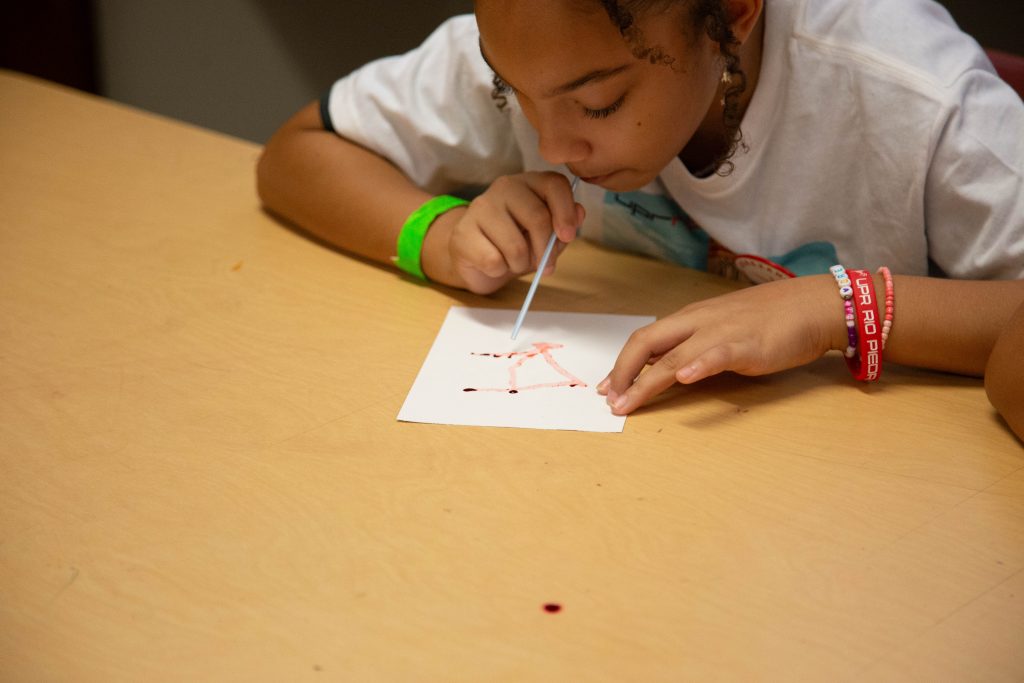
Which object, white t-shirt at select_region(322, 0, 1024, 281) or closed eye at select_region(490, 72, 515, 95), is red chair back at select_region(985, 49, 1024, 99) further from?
closed eye at select_region(490, 72, 515, 95)

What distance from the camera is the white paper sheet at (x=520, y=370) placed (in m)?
0.77

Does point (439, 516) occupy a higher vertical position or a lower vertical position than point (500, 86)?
lower

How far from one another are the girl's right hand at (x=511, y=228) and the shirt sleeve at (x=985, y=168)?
0.31 meters

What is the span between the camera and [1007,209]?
824mm

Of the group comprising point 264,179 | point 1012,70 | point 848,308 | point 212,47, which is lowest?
point 212,47

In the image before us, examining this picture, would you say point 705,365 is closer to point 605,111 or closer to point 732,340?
point 732,340

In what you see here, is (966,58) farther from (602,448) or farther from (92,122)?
(92,122)

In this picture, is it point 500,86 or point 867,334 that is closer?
point 867,334

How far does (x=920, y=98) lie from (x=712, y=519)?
43cm

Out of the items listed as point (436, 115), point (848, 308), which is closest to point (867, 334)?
point (848, 308)

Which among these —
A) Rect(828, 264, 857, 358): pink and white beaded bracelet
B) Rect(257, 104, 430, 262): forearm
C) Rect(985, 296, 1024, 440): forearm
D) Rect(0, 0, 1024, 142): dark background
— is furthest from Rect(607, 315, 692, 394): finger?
Rect(0, 0, 1024, 142): dark background

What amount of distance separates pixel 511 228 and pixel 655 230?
21 centimetres

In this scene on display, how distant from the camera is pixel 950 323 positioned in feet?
2.61

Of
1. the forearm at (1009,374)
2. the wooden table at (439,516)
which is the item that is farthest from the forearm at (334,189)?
the forearm at (1009,374)
